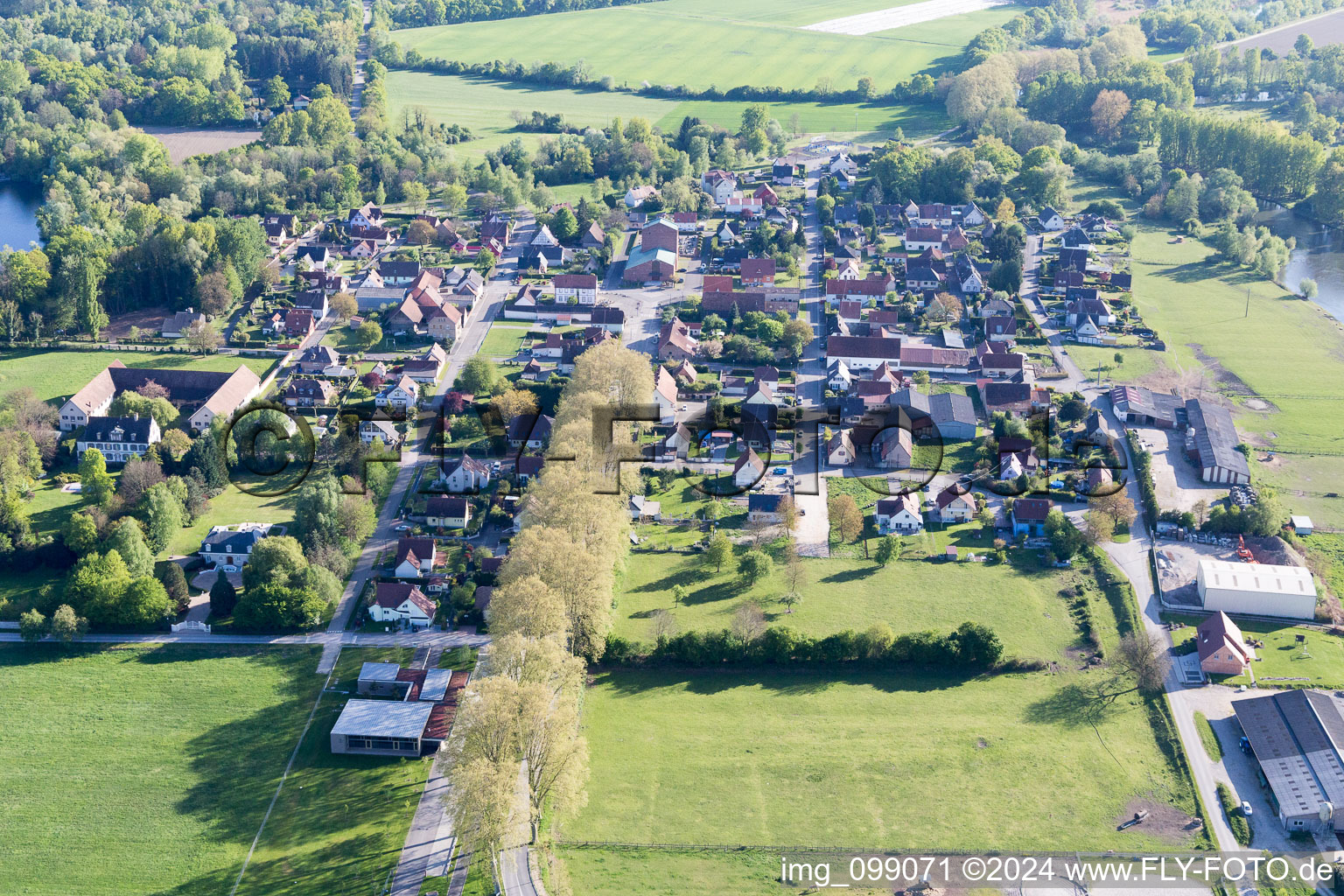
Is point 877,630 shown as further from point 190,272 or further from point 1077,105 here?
point 1077,105

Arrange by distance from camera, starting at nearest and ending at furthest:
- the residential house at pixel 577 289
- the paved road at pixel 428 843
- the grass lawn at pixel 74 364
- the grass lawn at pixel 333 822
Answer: the paved road at pixel 428 843 → the grass lawn at pixel 333 822 → the grass lawn at pixel 74 364 → the residential house at pixel 577 289

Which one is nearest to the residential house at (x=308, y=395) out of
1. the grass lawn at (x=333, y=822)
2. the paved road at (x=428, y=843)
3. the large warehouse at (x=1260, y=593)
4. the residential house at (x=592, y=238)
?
the grass lawn at (x=333, y=822)

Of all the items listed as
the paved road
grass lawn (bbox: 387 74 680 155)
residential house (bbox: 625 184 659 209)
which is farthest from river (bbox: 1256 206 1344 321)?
the paved road

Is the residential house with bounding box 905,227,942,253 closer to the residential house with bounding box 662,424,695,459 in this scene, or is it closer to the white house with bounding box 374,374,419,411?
the residential house with bounding box 662,424,695,459

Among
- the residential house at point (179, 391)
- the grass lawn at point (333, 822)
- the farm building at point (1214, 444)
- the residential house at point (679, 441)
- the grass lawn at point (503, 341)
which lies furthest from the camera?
the grass lawn at point (503, 341)

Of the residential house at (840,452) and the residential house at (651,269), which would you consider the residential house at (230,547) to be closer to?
the residential house at (840,452)

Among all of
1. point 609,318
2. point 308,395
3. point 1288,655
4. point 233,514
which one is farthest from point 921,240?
point 233,514
